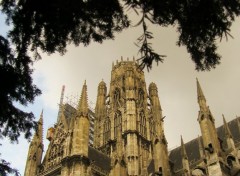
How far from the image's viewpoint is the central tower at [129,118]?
30375 mm

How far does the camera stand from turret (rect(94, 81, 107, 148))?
34.9 meters

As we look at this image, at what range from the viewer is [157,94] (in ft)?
128

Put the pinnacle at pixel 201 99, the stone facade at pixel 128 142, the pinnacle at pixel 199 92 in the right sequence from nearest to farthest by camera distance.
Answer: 1. the stone facade at pixel 128 142
2. the pinnacle at pixel 201 99
3. the pinnacle at pixel 199 92

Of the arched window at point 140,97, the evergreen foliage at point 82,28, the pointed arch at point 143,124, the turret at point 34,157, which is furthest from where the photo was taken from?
the arched window at point 140,97

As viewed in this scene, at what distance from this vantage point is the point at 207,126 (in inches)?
779

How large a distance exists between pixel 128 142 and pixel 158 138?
1066 centimetres

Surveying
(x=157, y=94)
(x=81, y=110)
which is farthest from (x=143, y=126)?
(x=81, y=110)

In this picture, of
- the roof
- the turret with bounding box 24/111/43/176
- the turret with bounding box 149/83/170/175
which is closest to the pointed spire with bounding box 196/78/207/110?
the turret with bounding box 149/83/170/175

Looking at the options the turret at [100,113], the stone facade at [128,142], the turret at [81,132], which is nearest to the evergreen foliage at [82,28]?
the stone facade at [128,142]

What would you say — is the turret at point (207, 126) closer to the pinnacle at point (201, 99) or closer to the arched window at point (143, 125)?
the pinnacle at point (201, 99)

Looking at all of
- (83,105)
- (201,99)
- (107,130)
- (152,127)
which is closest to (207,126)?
(201,99)

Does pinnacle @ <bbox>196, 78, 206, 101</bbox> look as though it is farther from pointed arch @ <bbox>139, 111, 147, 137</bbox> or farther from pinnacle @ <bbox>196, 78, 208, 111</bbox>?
pointed arch @ <bbox>139, 111, 147, 137</bbox>

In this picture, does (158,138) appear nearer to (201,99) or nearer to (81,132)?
(201,99)

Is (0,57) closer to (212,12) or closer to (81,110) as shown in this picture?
(212,12)
